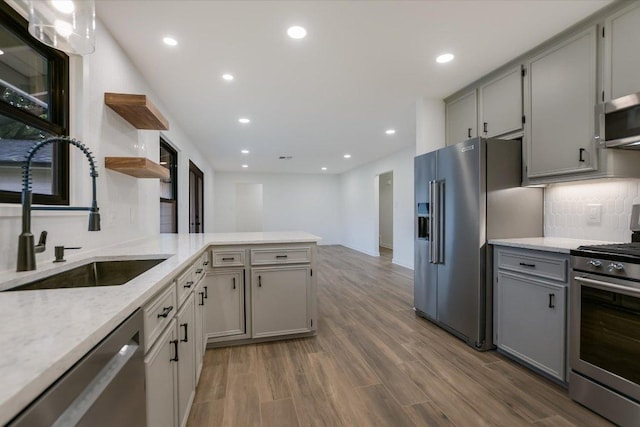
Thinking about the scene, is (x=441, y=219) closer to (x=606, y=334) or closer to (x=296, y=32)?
(x=606, y=334)

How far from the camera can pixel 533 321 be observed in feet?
6.94

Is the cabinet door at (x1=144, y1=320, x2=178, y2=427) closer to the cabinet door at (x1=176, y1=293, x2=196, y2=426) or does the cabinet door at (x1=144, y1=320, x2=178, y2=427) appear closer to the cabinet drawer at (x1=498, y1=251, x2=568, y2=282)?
the cabinet door at (x1=176, y1=293, x2=196, y2=426)

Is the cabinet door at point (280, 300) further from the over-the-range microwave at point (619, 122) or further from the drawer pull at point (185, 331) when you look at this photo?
the over-the-range microwave at point (619, 122)

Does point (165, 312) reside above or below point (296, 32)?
below

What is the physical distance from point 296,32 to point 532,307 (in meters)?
2.68

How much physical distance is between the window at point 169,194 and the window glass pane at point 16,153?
7.48ft

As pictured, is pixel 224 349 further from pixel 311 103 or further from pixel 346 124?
pixel 346 124

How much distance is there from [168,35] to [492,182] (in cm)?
284

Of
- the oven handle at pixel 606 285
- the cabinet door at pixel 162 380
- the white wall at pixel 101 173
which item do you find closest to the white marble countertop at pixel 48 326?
the cabinet door at pixel 162 380

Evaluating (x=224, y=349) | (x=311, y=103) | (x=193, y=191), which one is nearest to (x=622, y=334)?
(x=224, y=349)

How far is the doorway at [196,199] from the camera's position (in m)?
5.75

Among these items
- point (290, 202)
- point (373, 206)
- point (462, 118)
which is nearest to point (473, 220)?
point (462, 118)

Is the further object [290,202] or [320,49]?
[290,202]

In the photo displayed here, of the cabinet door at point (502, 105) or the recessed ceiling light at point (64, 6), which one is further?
the cabinet door at point (502, 105)
